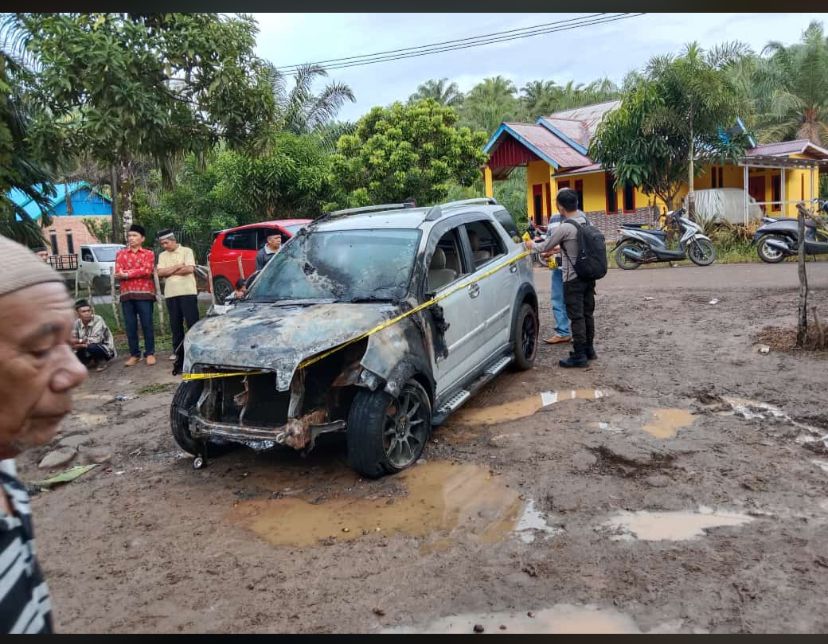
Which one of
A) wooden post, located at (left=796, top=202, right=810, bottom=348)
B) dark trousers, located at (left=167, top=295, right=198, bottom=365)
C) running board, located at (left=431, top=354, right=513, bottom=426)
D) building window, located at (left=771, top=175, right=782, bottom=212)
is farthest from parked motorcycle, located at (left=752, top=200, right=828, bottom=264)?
dark trousers, located at (left=167, top=295, right=198, bottom=365)

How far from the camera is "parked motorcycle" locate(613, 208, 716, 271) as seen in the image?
1530 centimetres

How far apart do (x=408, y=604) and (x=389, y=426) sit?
157 centimetres

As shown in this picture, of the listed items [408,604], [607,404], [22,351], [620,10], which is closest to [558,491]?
[408,604]

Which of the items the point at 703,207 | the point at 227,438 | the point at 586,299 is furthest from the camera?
the point at 703,207

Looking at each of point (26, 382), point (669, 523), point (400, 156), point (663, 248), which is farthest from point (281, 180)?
point (26, 382)

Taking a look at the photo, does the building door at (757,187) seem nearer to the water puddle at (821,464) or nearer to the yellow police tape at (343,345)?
the water puddle at (821,464)

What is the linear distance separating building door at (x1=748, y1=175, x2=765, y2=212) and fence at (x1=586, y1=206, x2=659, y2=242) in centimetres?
579

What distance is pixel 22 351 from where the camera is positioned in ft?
3.62

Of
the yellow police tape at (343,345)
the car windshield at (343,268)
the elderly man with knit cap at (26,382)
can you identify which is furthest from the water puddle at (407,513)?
the elderly man with knit cap at (26,382)

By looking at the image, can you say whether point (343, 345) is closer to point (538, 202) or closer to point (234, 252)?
point (234, 252)

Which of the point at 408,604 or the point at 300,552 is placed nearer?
the point at 408,604

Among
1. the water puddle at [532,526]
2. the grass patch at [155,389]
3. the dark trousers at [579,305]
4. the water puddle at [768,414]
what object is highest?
the dark trousers at [579,305]

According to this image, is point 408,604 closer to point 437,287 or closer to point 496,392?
Result: point 437,287

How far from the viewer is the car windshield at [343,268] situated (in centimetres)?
527
